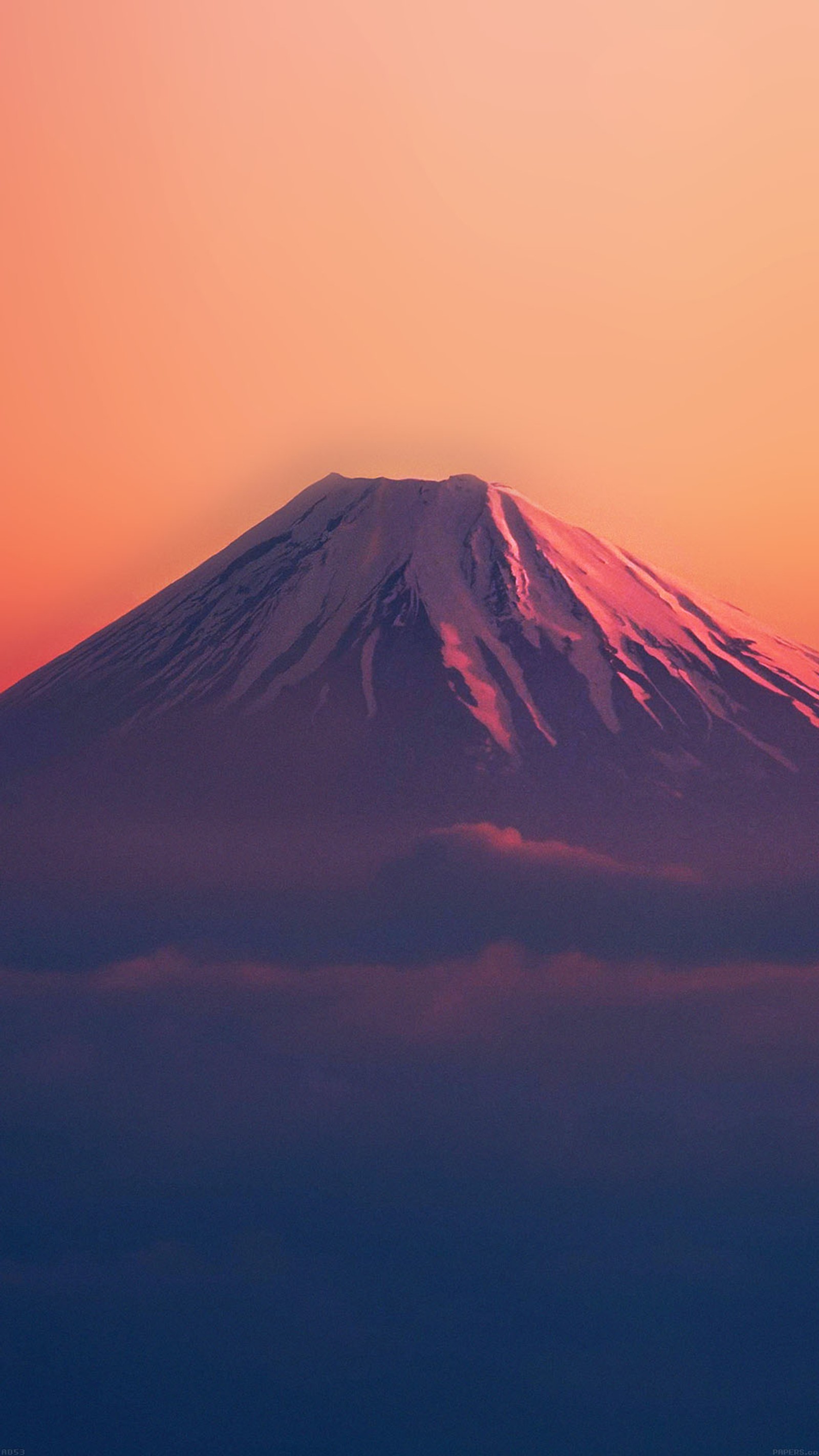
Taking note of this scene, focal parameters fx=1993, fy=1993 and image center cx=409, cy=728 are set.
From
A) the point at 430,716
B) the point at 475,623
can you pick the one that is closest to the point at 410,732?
the point at 430,716

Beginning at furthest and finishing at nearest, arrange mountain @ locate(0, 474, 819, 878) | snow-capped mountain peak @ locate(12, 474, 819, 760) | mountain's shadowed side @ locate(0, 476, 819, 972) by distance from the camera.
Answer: snow-capped mountain peak @ locate(12, 474, 819, 760) → mountain @ locate(0, 474, 819, 878) → mountain's shadowed side @ locate(0, 476, 819, 972)

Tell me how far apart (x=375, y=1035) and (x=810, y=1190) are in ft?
66.2

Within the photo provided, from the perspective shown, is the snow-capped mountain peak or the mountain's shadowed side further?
the snow-capped mountain peak

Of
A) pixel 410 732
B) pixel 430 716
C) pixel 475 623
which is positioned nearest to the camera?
pixel 410 732

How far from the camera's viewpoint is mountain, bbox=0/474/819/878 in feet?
302

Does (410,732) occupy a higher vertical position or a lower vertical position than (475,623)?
lower

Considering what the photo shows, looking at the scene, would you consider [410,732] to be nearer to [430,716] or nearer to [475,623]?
[430,716]

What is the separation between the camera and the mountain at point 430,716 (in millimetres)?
92062

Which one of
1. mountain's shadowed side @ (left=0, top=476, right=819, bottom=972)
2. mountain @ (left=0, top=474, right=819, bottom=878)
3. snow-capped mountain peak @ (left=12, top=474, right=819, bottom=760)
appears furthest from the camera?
snow-capped mountain peak @ (left=12, top=474, right=819, bottom=760)

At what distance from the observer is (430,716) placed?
9325cm

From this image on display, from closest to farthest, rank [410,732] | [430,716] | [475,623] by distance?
1. [410,732]
2. [430,716]
3. [475,623]

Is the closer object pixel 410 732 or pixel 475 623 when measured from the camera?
pixel 410 732

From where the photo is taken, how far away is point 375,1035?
3546 inches

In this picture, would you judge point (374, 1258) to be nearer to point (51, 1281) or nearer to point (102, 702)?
point (51, 1281)
